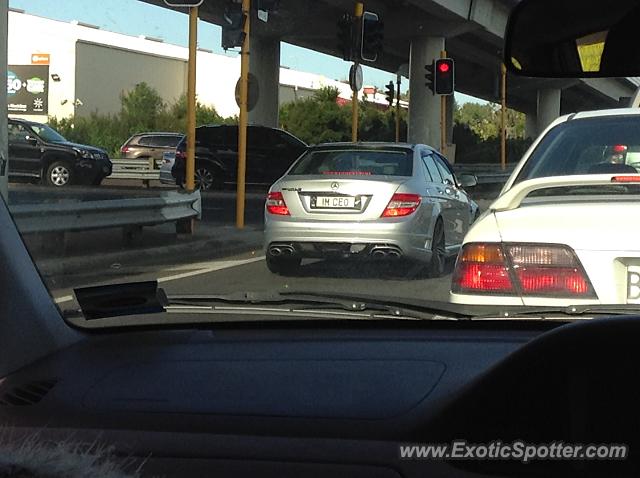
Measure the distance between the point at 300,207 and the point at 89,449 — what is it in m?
4.33

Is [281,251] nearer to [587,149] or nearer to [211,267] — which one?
[211,267]

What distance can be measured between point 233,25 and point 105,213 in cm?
126

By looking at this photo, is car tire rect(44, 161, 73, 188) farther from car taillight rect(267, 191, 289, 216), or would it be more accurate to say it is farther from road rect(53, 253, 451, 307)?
car taillight rect(267, 191, 289, 216)

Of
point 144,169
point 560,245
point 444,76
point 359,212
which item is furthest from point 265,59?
point 144,169

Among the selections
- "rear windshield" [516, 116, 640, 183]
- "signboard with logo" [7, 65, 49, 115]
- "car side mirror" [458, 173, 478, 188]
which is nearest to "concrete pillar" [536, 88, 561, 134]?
"rear windshield" [516, 116, 640, 183]

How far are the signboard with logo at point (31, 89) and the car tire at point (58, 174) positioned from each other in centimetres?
60

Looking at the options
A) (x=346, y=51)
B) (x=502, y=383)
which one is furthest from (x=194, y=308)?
(x=346, y=51)

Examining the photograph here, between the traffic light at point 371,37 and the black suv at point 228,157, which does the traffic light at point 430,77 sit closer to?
the traffic light at point 371,37

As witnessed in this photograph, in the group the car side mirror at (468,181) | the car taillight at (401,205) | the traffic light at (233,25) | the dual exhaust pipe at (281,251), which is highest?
the traffic light at (233,25)

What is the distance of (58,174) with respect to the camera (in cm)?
634

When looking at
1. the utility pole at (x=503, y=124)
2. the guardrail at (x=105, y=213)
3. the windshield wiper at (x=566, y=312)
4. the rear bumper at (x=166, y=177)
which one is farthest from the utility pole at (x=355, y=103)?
the rear bumper at (x=166, y=177)

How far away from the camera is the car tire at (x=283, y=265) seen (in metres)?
5.54

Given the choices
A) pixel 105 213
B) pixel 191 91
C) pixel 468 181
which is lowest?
pixel 105 213

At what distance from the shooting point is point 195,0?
4094mm
